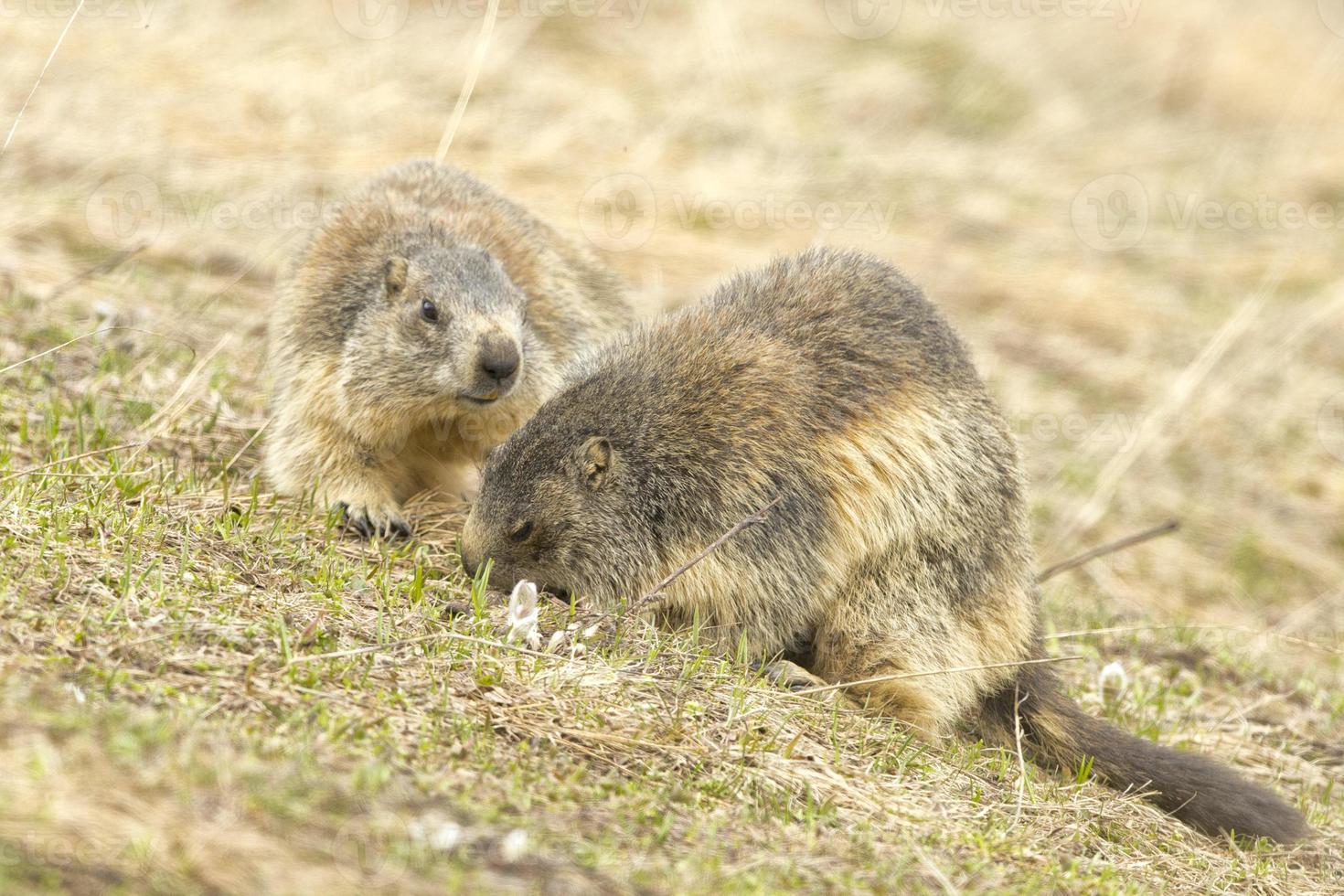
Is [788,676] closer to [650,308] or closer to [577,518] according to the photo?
[577,518]

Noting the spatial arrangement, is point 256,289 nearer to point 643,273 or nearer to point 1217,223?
point 643,273

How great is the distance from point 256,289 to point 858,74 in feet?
32.4

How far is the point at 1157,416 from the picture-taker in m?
11.6

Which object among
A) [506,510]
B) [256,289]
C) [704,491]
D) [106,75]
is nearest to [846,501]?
[704,491]

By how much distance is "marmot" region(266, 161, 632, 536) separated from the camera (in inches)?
265
